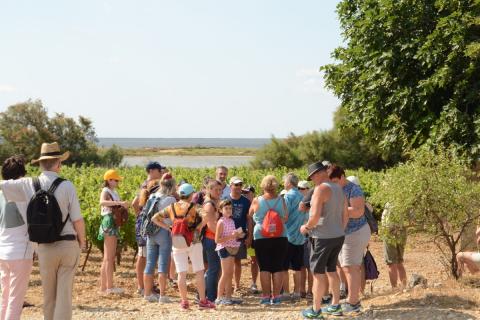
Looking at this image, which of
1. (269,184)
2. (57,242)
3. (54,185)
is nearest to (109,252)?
(269,184)

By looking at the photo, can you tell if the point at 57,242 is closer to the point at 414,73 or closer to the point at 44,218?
the point at 44,218

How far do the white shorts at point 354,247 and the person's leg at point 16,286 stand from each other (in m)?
3.81

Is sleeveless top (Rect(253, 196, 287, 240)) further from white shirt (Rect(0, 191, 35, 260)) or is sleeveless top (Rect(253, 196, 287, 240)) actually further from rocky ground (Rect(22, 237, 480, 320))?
white shirt (Rect(0, 191, 35, 260))

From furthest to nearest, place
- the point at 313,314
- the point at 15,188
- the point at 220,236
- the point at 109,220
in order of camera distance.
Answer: the point at 109,220 < the point at 220,236 < the point at 313,314 < the point at 15,188

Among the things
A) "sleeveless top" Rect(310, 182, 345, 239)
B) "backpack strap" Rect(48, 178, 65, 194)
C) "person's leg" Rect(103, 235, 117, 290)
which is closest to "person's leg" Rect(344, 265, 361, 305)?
"sleeveless top" Rect(310, 182, 345, 239)

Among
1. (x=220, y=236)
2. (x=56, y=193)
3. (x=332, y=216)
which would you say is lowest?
(x=220, y=236)

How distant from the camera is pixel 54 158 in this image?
723 cm

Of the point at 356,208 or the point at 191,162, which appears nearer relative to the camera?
the point at 356,208

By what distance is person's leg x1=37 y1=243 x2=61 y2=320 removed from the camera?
7.07m

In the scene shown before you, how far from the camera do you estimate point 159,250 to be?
32.1 feet

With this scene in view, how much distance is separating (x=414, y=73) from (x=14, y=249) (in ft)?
38.6

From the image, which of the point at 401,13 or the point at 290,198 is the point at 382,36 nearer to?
the point at 401,13

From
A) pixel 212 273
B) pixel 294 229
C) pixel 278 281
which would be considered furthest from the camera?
pixel 294 229

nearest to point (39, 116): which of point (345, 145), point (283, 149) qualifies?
point (283, 149)
